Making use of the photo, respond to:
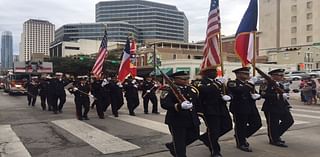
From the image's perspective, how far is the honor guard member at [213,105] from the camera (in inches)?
256

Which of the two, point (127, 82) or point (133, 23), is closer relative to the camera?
point (127, 82)

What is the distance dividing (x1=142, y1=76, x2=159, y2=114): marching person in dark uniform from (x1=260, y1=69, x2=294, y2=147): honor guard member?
6.93 m

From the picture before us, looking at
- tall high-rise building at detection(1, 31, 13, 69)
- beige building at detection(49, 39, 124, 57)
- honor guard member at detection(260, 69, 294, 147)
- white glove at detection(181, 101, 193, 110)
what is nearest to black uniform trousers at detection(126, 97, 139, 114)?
honor guard member at detection(260, 69, 294, 147)

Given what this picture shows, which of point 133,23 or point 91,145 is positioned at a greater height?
point 133,23

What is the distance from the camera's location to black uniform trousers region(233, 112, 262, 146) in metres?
7.22

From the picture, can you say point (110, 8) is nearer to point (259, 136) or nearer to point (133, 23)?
point (133, 23)

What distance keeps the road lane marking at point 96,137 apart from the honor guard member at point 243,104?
2.07 meters

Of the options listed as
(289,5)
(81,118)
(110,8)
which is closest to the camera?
(81,118)

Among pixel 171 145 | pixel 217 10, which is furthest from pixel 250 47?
pixel 171 145

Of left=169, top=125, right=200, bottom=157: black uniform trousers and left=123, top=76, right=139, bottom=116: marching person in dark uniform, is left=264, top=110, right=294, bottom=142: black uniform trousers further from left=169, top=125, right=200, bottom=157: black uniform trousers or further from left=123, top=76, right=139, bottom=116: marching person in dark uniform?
left=123, top=76, right=139, bottom=116: marching person in dark uniform

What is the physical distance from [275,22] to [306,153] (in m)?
91.3

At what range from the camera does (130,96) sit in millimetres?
13758

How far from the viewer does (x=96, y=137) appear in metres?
8.81

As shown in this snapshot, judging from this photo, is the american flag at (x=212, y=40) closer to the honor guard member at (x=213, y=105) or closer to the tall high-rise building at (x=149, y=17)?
the honor guard member at (x=213, y=105)
